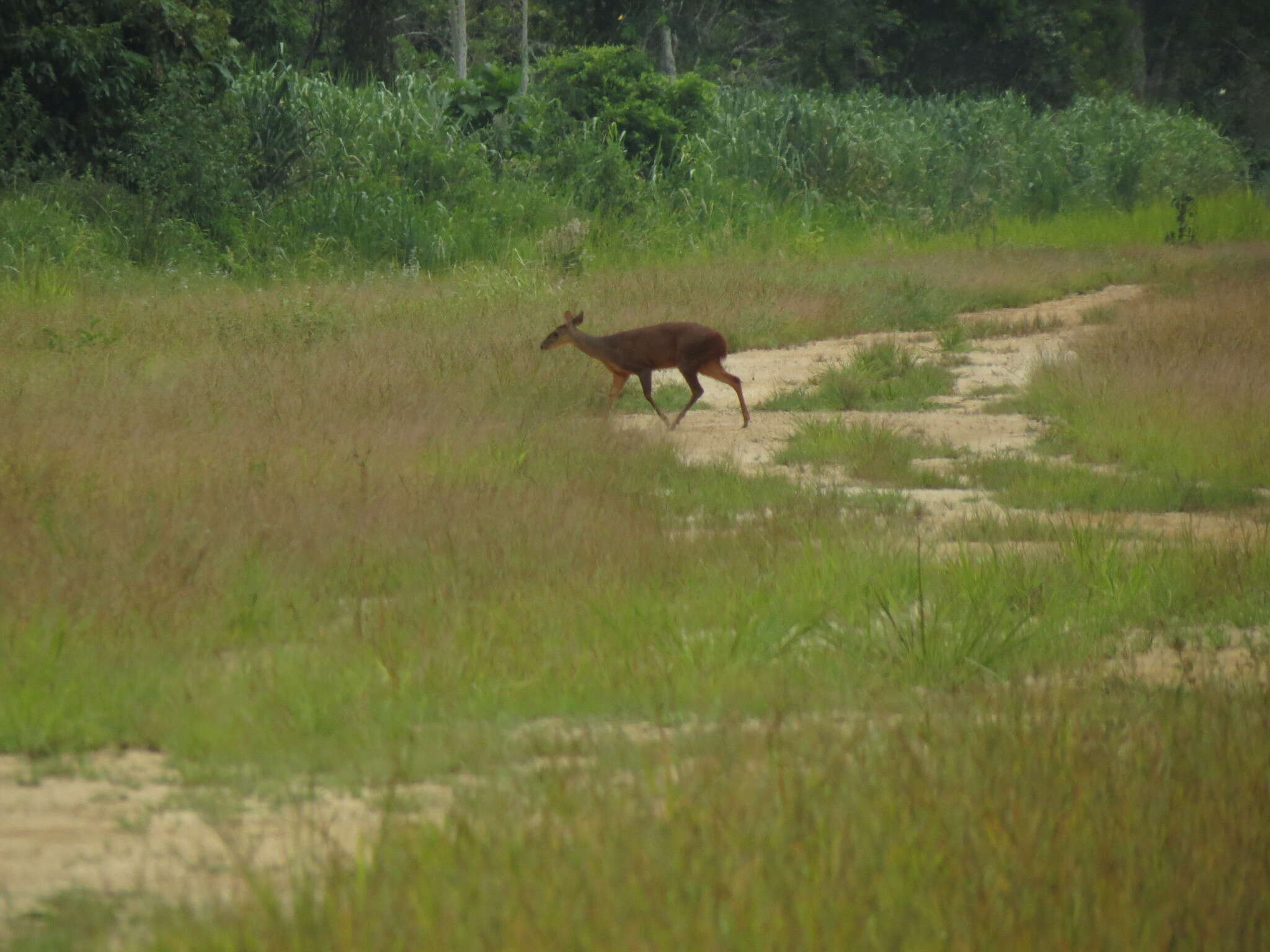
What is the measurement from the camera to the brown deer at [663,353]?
10430mm

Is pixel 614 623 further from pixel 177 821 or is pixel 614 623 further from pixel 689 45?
pixel 689 45

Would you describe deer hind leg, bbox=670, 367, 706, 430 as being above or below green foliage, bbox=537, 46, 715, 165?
below

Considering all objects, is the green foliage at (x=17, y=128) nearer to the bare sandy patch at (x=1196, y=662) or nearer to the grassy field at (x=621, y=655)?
the grassy field at (x=621, y=655)

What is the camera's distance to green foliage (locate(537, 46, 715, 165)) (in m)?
24.5

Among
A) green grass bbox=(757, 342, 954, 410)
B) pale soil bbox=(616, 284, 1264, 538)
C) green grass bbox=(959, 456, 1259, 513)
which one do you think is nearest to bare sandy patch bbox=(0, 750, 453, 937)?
pale soil bbox=(616, 284, 1264, 538)

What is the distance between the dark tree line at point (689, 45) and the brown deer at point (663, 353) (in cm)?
1115

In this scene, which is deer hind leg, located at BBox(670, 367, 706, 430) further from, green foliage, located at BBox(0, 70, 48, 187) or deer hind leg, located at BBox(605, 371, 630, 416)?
green foliage, located at BBox(0, 70, 48, 187)

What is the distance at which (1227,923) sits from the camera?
3.03 m

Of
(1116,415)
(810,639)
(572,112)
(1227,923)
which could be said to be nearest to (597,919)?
(1227,923)

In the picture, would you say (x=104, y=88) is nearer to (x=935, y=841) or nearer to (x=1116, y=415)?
(x=1116, y=415)

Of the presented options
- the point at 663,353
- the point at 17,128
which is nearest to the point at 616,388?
the point at 663,353

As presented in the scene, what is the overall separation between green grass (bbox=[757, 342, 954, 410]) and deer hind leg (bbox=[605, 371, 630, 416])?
1456mm

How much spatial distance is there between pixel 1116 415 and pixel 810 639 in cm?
527

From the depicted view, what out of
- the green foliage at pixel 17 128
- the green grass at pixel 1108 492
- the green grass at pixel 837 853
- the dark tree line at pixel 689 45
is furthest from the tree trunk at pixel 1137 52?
the green grass at pixel 837 853
